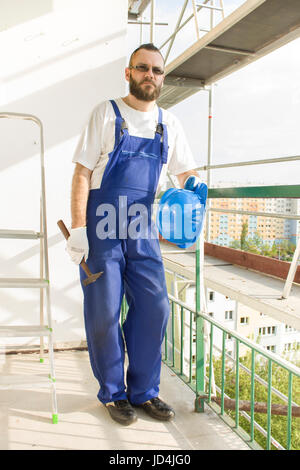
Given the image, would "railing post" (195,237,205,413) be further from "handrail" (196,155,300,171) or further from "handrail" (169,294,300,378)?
"handrail" (196,155,300,171)

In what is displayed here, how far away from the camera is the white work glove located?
58.5 inches

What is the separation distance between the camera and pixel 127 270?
161 cm

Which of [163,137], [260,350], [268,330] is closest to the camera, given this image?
[260,350]

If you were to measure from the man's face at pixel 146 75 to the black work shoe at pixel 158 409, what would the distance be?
122cm

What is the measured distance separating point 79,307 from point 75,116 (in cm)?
109

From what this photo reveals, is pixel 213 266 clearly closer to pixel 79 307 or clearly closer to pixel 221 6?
pixel 79 307

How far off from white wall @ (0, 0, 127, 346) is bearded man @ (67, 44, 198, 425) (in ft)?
2.29

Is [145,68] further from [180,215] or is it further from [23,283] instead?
[23,283]

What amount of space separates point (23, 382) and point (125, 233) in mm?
722

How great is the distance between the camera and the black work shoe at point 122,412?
154 cm

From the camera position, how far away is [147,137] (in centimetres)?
157

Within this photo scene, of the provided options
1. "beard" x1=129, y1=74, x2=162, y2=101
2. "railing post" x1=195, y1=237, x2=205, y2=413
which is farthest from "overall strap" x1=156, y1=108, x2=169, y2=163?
"railing post" x1=195, y1=237, x2=205, y2=413

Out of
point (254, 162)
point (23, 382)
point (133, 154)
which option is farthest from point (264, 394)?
point (133, 154)
